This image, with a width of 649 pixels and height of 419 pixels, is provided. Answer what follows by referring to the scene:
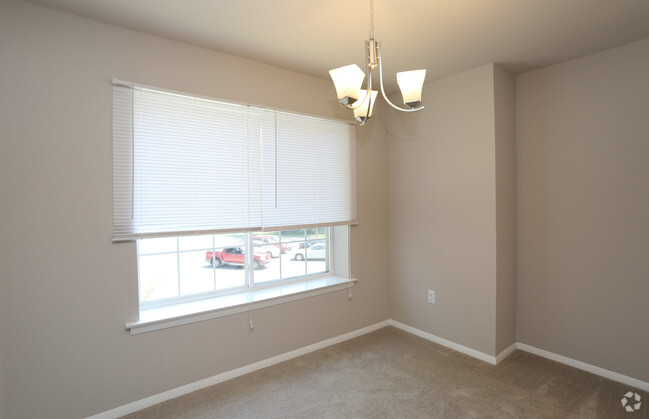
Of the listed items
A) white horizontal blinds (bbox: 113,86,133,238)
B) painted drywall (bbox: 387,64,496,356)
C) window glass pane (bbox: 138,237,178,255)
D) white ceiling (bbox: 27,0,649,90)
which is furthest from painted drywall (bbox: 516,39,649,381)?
white horizontal blinds (bbox: 113,86,133,238)

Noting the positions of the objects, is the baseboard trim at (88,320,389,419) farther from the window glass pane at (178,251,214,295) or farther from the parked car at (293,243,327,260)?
the parked car at (293,243,327,260)

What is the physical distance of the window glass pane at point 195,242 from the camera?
8.36 ft

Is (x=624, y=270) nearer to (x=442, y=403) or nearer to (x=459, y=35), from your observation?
(x=442, y=403)

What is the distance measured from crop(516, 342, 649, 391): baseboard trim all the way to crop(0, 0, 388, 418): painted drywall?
2705mm

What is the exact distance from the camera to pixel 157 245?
2.45m

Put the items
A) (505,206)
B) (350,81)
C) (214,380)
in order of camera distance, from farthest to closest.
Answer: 1. (505,206)
2. (214,380)
3. (350,81)

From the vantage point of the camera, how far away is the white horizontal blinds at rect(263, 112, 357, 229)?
111 inches

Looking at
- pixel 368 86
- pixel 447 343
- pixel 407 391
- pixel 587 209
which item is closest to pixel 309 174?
pixel 368 86

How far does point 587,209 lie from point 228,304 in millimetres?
2984

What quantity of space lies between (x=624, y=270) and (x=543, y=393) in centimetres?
112

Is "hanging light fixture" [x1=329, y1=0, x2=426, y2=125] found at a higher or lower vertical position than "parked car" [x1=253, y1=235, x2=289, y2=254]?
higher

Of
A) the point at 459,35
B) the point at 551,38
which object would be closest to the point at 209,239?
the point at 459,35

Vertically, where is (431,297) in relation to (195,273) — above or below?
below

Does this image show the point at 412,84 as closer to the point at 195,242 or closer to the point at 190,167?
the point at 190,167
